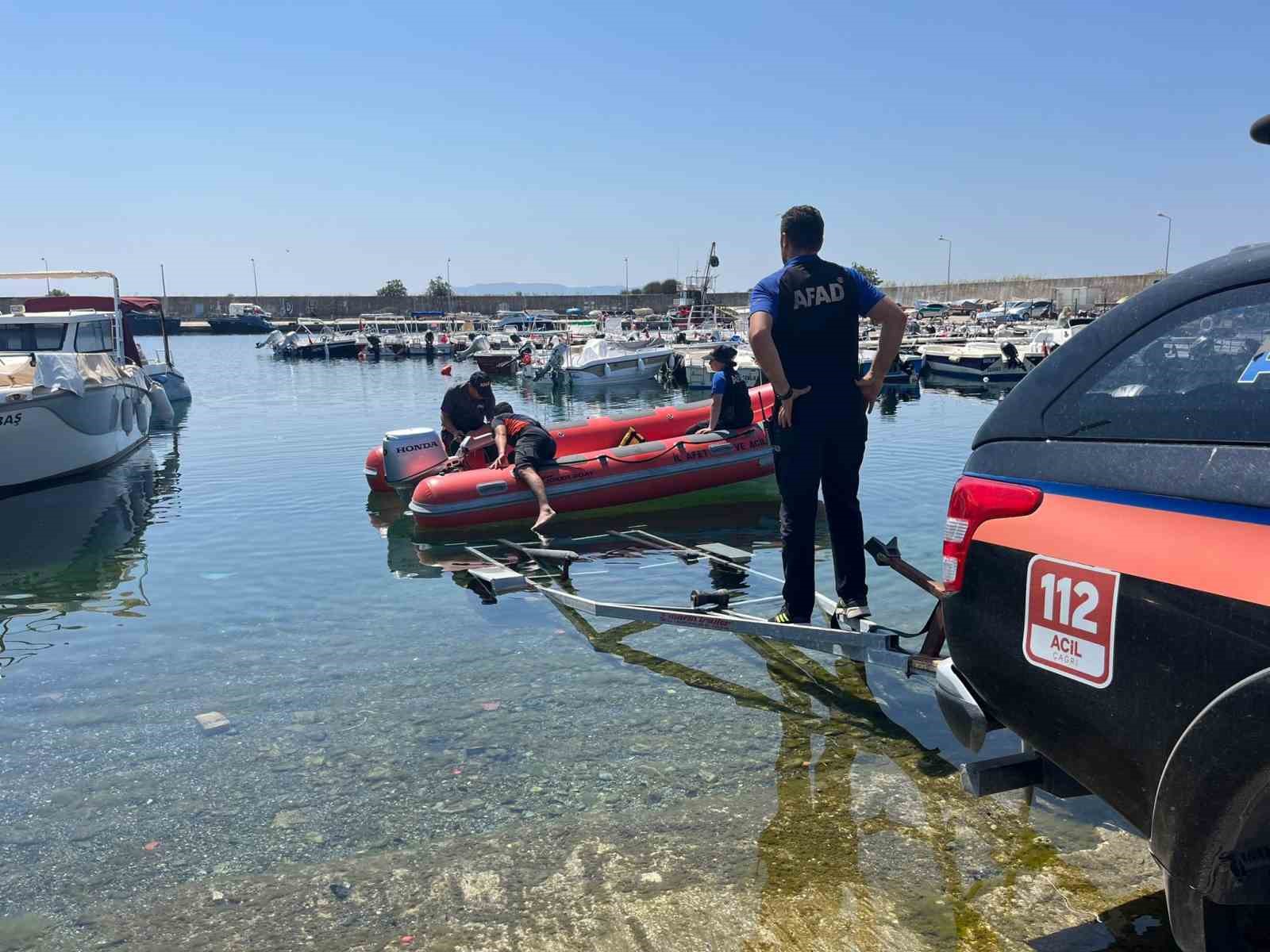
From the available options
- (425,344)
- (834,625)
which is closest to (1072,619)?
(834,625)

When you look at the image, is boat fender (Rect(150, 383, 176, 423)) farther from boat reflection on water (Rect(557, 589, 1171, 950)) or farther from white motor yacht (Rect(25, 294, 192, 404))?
boat reflection on water (Rect(557, 589, 1171, 950))

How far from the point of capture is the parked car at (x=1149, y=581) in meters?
1.95

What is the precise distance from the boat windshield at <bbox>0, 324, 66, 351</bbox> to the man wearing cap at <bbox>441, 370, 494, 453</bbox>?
8.97 metres

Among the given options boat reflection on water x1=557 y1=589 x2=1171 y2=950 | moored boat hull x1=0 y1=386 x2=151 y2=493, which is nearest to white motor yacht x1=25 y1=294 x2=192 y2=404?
moored boat hull x1=0 y1=386 x2=151 y2=493

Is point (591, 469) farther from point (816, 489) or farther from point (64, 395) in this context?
point (64, 395)

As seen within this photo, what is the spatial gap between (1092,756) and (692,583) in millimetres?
5579

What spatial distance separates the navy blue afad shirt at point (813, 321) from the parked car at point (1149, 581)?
87.2 inches

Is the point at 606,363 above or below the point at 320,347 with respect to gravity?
below

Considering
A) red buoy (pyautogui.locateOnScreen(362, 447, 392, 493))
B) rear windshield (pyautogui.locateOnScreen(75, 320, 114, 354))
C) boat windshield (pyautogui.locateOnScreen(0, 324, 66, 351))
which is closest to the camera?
red buoy (pyautogui.locateOnScreen(362, 447, 392, 493))

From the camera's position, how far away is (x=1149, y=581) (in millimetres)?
2092

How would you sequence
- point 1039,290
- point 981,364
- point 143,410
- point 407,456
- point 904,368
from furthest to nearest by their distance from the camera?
point 1039,290 < point 981,364 < point 904,368 < point 143,410 < point 407,456

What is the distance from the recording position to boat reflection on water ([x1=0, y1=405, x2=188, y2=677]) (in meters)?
7.46

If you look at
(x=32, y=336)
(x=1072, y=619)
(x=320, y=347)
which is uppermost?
(x=32, y=336)

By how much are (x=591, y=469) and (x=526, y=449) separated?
2.31 ft
